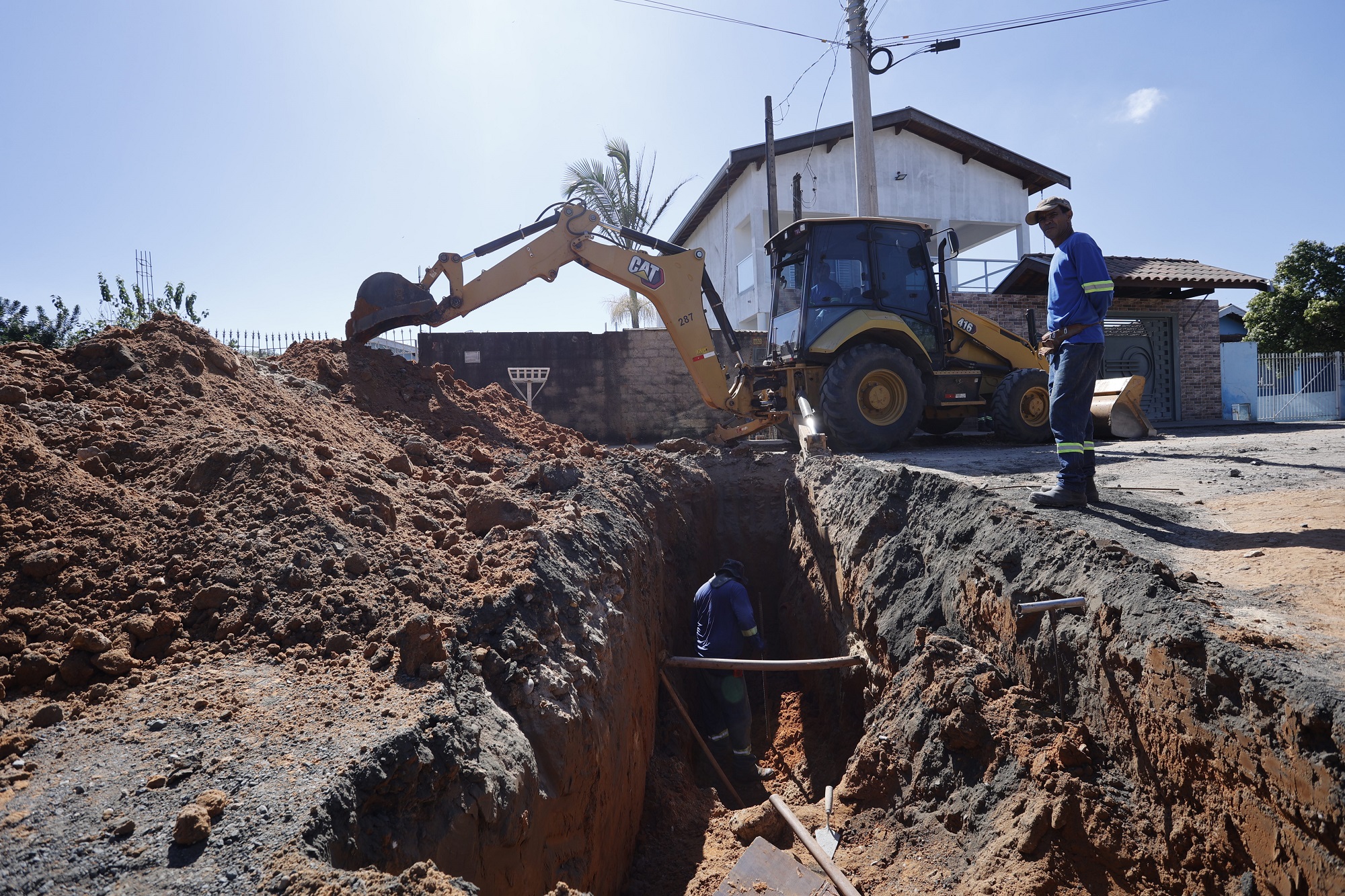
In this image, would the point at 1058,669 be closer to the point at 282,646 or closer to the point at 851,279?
the point at 282,646

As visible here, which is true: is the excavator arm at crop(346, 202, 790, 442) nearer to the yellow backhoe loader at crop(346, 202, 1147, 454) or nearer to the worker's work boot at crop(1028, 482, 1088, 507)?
the yellow backhoe loader at crop(346, 202, 1147, 454)

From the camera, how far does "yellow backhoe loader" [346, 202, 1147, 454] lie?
8578 mm

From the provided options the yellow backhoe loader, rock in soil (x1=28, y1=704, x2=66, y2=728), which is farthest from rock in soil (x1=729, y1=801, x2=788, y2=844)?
the yellow backhoe loader

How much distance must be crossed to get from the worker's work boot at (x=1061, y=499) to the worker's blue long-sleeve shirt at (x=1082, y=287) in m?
0.91

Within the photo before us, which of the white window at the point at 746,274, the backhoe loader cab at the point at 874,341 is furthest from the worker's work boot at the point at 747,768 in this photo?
the white window at the point at 746,274

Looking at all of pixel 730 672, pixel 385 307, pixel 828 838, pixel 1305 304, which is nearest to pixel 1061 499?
pixel 828 838

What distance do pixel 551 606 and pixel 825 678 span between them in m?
3.57

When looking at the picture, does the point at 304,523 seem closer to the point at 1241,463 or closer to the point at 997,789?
the point at 997,789

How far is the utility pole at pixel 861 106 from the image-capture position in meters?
11.4

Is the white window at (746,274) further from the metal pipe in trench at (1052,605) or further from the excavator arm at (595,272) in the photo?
the metal pipe in trench at (1052,605)

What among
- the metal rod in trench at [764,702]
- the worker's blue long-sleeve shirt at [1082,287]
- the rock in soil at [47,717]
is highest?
the worker's blue long-sleeve shirt at [1082,287]

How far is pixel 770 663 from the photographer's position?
19.5 feet

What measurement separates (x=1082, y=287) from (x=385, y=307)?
6.09 meters

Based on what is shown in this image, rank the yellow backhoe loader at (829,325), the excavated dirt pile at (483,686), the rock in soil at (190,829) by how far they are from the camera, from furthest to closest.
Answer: the yellow backhoe loader at (829,325) < the excavated dirt pile at (483,686) < the rock in soil at (190,829)
